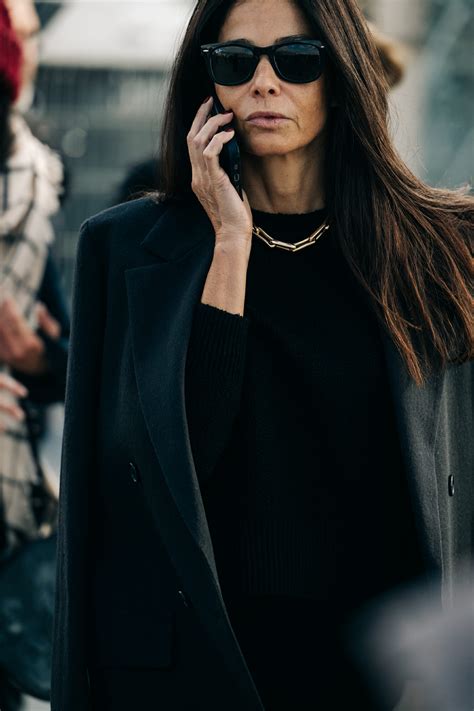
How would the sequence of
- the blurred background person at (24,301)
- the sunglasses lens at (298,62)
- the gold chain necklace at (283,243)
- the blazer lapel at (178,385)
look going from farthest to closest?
1. the blurred background person at (24,301)
2. the gold chain necklace at (283,243)
3. the sunglasses lens at (298,62)
4. the blazer lapel at (178,385)

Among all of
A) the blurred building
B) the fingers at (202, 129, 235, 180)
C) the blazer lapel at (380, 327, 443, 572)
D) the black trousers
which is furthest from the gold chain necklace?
the blurred building

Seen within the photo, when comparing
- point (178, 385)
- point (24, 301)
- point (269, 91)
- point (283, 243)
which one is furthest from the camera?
point (24, 301)

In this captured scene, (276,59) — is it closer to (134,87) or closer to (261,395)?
(261,395)

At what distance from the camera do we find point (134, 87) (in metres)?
3.48

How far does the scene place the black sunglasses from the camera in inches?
82.1

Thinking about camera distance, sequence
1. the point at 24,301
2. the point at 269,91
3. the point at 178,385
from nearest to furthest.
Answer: the point at 178,385
the point at 269,91
the point at 24,301

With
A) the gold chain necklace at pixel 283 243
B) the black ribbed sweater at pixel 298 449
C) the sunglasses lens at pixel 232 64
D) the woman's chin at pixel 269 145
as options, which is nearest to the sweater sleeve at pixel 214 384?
the black ribbed sweater at pixel 298 449

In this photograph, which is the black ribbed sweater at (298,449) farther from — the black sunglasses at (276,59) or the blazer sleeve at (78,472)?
the black sunglasses at (276,59)

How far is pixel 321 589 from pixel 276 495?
0.20 m

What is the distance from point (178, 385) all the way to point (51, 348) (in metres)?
1.52

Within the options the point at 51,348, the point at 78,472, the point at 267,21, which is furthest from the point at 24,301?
the point at 267,21

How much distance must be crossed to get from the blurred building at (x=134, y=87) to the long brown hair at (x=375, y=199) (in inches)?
44.8

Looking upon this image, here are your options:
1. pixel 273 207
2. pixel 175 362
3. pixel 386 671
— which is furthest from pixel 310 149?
Result: pixel 386 671

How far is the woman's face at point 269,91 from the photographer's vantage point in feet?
6.92
